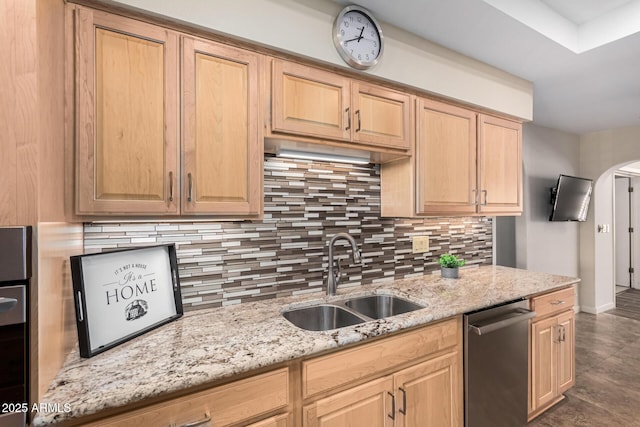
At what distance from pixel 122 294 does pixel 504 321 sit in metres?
1.93

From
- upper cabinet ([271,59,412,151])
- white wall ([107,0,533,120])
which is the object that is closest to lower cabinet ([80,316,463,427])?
upper cabinet ([271,59,412,151])

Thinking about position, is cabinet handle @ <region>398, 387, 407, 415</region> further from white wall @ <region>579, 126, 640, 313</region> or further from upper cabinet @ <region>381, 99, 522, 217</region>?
white wall @ <region>579, 126, 640, 313</region>

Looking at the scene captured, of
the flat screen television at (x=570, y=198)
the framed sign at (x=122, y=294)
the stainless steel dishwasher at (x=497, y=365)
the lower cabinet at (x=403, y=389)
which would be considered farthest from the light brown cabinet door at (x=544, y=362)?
the flat screen television at (x=570, y=198)

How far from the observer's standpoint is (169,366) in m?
1.01

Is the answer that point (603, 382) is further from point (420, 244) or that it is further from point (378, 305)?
point (378, 305)

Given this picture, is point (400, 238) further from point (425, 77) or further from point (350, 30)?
point (350, 30)

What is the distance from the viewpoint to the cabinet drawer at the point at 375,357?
1.19 meters

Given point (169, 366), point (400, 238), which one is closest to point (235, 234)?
point (169, 366)

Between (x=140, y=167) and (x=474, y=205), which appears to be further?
(x=474, y=205)

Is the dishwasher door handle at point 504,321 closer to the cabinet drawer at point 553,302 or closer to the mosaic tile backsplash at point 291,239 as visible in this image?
the cabinet drawer at point 553,302

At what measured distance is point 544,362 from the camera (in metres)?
2.07

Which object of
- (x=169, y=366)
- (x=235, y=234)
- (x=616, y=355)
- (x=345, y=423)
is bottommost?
(x=616, y=355)

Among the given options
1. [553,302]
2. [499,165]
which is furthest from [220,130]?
[553,302]

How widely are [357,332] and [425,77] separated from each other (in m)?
1.60
